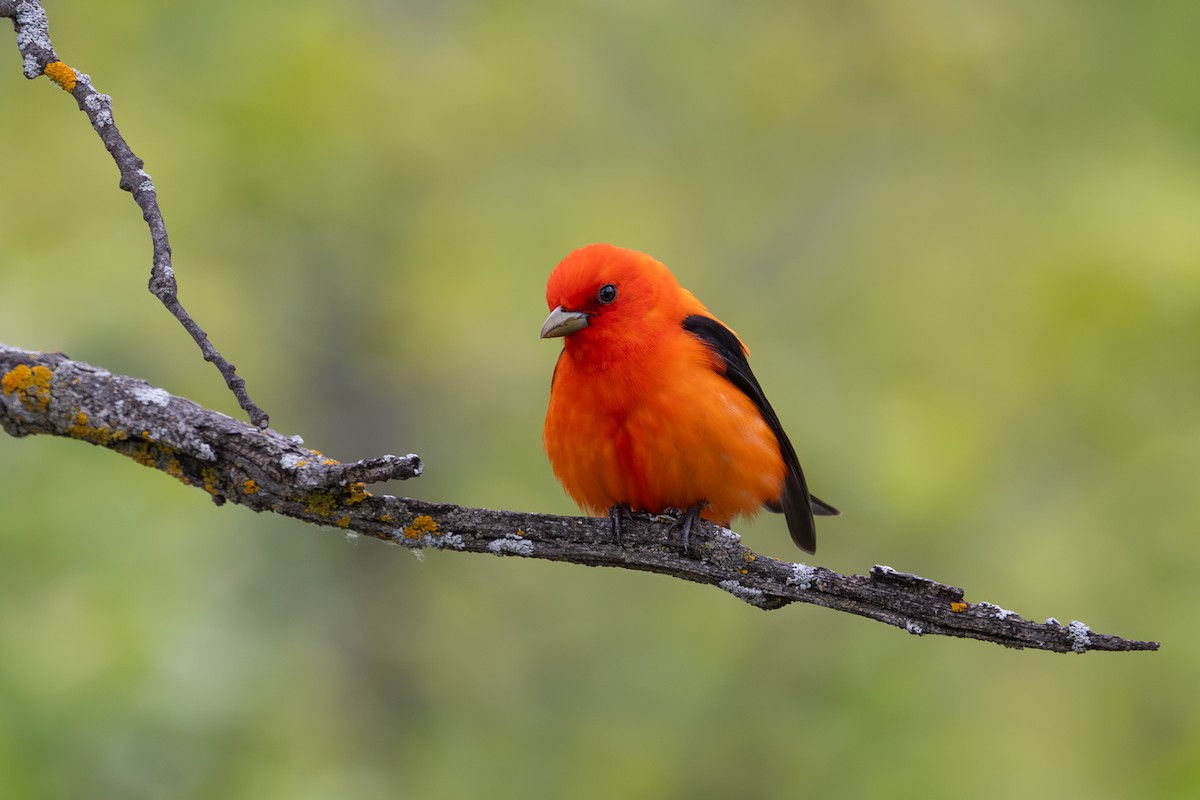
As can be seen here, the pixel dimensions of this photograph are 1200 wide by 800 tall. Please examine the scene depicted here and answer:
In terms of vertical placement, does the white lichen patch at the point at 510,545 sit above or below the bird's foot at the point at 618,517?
below

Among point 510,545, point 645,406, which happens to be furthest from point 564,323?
point 510,545

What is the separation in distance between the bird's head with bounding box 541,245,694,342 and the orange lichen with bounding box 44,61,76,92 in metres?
2.18

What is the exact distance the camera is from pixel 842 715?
820 cm

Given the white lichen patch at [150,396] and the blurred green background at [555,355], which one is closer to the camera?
the white lichen patch at [150,396]

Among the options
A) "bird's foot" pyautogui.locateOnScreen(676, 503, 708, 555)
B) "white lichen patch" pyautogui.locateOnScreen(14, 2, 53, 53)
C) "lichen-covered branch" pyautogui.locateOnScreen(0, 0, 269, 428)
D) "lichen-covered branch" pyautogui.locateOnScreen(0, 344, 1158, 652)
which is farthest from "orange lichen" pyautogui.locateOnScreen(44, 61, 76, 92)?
"bird's foot" pyautogui.locateOnScreen(676, 503, 708, 555)

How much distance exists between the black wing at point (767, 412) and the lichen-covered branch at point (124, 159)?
2558mm

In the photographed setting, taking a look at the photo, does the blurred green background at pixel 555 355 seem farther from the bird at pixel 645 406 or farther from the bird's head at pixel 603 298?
the bird's head at pixel 603 298

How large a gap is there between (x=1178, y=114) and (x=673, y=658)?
624 centimetres

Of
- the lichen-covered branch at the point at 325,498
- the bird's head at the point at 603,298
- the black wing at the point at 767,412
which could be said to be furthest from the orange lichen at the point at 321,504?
the black wing at the point at 767,412

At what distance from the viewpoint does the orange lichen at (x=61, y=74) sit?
3.53 metres

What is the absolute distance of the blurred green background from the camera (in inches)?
290

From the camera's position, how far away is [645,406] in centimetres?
510

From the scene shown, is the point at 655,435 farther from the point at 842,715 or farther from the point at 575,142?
the point at 575,142

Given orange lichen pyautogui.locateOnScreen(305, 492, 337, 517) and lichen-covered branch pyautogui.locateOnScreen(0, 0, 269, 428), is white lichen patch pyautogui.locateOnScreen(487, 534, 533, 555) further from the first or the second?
lichen-covered branch pyautogui.locateOnScreen(0, 0, 269, 428)
